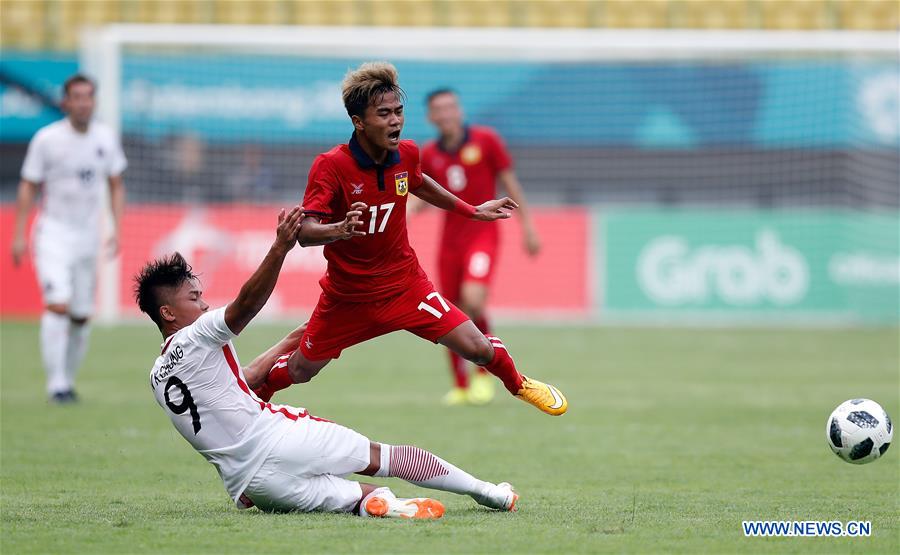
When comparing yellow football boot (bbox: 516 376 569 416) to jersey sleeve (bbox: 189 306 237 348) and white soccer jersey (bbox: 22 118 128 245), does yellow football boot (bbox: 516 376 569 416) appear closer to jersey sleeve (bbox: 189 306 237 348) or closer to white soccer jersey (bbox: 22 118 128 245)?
jersey sleeve (bbox: 189 306 237 348)

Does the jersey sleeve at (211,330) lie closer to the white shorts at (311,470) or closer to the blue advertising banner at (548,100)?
the white shorts at (311,470)

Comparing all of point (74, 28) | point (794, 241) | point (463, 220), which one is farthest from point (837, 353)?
point (74, 28)

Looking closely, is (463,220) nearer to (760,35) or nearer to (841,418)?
(841,418)

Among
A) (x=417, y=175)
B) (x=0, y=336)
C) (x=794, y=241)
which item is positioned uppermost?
(x=417, y=175)

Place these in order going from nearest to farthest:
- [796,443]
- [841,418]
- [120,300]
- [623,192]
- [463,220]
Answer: [841,418] → [796,443] → [463,220] → [120,300] → [623,192]

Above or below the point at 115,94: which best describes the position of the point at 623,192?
below

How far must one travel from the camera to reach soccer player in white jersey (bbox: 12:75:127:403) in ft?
38.5

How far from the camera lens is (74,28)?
78.2 ft

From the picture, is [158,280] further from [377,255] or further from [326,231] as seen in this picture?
[377,255]

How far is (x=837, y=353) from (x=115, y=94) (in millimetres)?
10704

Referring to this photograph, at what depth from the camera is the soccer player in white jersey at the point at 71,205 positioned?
1175cm

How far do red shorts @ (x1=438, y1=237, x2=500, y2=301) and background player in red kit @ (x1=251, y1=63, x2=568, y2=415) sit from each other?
13.7 feet
